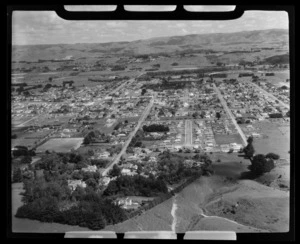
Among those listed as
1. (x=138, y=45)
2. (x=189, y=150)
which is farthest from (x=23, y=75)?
(x=189, y=150)

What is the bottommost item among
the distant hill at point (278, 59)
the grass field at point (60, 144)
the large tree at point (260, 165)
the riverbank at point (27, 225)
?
the riverbank at point (27, 225)

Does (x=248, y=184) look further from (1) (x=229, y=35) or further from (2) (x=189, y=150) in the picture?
(1) (x=229, y=35)

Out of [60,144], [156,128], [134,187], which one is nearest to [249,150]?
[156,128]

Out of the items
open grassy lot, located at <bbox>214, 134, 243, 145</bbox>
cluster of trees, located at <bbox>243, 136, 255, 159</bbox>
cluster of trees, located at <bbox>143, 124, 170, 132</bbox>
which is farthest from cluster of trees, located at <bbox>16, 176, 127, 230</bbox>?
cluster of trees, located at <bbox>243, 136, 255, 159</bbox>

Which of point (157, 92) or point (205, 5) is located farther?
point (157, 92)

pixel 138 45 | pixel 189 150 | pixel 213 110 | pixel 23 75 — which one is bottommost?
pixel 189 150

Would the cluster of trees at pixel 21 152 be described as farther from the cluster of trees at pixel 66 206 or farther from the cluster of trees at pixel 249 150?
the cluster of trees at pixel 249 150

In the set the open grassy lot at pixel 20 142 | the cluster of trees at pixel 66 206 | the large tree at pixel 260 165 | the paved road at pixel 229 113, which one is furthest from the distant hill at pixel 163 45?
the cluster of trees at pixel 66 206
